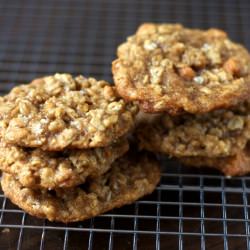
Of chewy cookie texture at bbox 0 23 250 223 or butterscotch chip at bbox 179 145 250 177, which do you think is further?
butterscotch chip at bbox 179 145 250 177

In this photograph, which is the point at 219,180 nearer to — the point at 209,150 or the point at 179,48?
the point at 209,150

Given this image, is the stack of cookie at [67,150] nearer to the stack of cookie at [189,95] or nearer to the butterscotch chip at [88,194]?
the butterscotch chip at [88,194]

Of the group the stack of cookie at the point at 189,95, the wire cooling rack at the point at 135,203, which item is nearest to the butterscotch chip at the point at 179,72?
the stack of cookie at the point at 189,95

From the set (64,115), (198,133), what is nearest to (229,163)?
(198,133)

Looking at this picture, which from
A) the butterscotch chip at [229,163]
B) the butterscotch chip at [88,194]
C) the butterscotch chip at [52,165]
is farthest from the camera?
the butterscotch chip at [229,163]

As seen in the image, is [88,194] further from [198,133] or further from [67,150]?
[198,133]

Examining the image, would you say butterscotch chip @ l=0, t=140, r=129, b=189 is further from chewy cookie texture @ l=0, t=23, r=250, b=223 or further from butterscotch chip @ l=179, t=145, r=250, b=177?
butterscotch chip @ l=179, t=145, r=250, b=177

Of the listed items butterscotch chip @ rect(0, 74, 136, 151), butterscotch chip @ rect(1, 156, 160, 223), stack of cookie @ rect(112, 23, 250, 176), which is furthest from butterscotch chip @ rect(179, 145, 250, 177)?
butterscotch chip @ rect(0, 74, 136, 151)
